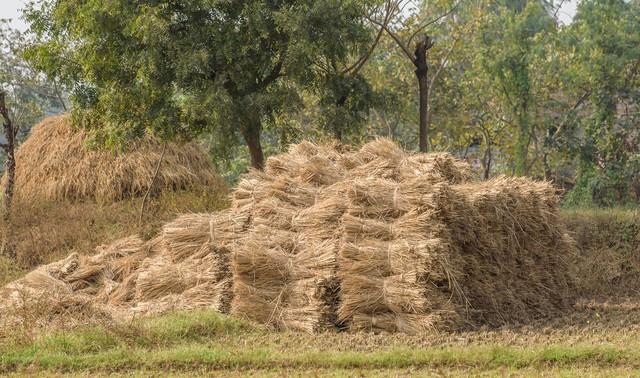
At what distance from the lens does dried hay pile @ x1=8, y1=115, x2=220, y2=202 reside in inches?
736

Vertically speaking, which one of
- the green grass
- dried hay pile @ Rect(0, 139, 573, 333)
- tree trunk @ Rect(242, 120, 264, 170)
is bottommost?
the green grass

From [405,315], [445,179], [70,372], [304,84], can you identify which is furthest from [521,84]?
[70,372]

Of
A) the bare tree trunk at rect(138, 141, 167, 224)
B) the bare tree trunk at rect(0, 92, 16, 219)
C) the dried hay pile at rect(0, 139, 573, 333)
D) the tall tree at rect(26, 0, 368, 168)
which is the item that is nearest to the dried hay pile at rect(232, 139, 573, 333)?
the dried hay pile at rect(0, 139, 573, 333)

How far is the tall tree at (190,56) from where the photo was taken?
53.8 ft

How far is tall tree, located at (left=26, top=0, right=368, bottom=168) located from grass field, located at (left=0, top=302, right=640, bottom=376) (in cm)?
652

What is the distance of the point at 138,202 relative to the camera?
18469mm

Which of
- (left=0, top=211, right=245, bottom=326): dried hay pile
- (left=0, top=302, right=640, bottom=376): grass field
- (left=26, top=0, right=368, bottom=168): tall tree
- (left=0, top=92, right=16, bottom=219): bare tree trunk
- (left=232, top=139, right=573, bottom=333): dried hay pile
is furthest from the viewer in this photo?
(left=0, top=92, right=16, bottom=219): bare tree trunk

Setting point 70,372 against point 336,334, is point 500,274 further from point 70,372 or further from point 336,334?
point 70,372

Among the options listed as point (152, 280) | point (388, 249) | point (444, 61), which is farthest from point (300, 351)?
point (444, 61)

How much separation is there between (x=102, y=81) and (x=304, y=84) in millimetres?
3808

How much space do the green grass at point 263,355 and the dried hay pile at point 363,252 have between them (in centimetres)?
70

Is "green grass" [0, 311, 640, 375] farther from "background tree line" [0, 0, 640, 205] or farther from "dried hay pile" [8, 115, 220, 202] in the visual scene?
"dried hay pile" [8, 115, 220, 202]

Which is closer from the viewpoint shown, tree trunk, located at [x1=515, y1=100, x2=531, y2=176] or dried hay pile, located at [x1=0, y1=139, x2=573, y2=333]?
dried hay pile, located at [x1=0, y1=139, x2=573, y2=333]

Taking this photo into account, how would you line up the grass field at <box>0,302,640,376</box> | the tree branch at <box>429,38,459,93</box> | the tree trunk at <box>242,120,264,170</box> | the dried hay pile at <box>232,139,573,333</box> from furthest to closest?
the tree branch at <box>429,38,459,93</box> < the tree trunk at <box>242,120,264,170</box> < the dried hay pile at <box>232,139,573,333</box> < the grass field at <box>0,302,640,376</box>
